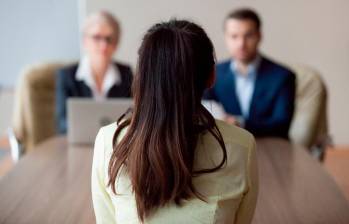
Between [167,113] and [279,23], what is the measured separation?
3.21 meters

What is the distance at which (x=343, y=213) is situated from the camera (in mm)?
1876

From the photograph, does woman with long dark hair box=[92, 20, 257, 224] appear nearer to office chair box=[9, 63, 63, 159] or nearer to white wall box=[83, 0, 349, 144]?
office chair box=[9, 63, 63, 159]

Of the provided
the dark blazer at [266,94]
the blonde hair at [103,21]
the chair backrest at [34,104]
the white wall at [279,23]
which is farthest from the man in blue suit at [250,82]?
the white wall at [279,23]

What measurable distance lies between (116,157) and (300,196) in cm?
87

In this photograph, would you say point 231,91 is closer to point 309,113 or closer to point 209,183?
point 309,113

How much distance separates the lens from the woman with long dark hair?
129 cm

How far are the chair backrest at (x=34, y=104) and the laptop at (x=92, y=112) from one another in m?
0.78

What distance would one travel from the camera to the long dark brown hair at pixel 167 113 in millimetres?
1288

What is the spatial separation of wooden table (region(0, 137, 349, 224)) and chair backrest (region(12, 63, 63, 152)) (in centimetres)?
71

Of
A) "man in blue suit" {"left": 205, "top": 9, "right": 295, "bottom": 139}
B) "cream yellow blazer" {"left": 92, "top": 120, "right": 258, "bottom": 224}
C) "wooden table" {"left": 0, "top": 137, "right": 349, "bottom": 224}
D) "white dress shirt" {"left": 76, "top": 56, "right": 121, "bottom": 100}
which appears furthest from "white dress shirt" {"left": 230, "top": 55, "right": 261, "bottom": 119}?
"cream yellow blazer" {"left": 92, "top": 120, "right": 258, "bottom": 224}

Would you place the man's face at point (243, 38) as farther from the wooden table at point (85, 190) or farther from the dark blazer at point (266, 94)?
the wooden table at point (85, 190)

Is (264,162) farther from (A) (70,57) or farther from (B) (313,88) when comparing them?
(A) (70,57)

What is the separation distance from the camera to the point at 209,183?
4.62ft

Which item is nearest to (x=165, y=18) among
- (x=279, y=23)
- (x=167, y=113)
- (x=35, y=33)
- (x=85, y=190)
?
(x=279, y=23)
